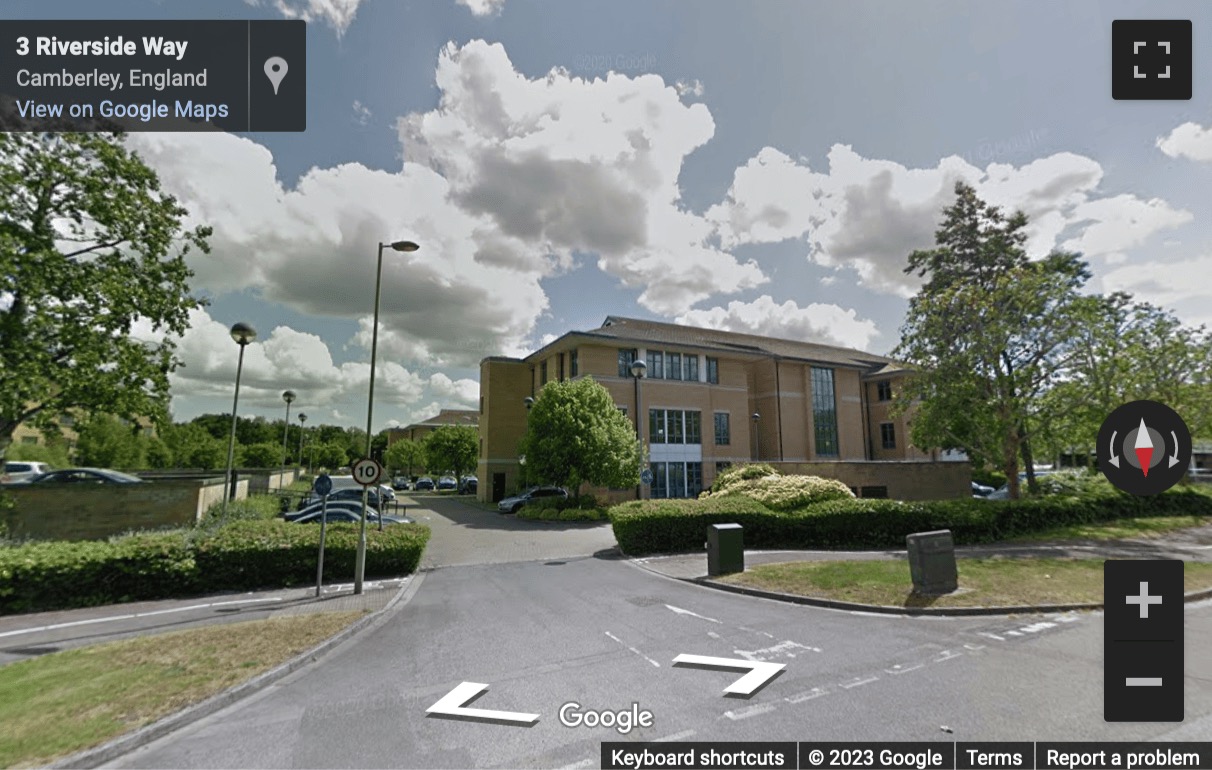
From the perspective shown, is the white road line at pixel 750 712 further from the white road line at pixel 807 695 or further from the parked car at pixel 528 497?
the parked car at pixel 528 497

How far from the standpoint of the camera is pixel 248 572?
36.4 feet

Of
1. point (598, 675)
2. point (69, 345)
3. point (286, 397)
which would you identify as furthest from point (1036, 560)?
point (286, 397)

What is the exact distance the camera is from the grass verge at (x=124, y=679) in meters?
4.77

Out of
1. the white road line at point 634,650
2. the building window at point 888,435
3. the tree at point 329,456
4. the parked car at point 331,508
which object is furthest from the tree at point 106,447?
the building window at point 888,435

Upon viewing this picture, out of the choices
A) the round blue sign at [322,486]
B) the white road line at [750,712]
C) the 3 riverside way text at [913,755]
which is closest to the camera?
the 3 riverside way text at [913,755]

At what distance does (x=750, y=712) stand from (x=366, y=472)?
867 cm

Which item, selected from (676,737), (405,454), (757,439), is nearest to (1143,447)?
(676,737)

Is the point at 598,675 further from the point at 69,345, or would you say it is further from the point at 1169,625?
the point at 69,345

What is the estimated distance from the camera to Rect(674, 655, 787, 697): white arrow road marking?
18.5 feet

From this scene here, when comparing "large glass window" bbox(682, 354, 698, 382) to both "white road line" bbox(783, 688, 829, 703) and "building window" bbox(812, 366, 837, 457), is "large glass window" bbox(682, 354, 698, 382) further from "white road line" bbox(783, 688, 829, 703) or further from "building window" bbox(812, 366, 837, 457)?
"white road line" bbox(783, 688, 829, 703)

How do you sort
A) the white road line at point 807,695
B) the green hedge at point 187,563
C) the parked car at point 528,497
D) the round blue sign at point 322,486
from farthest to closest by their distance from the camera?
the parked car at point 528,497 → the round blue sign at point 322,486 → the green hedge at point 187,563 → the white road line at point 807,695

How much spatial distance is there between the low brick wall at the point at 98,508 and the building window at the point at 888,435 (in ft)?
142

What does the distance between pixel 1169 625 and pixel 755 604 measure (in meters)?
5.79

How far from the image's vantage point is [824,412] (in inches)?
1553
